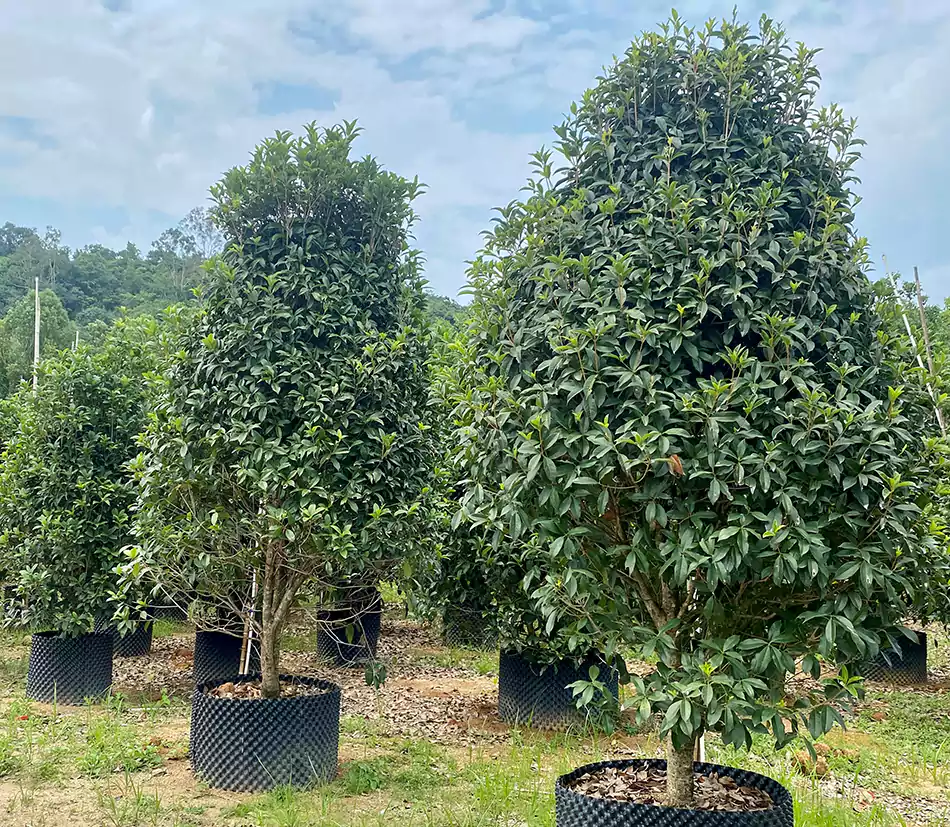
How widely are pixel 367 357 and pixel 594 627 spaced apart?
7.31ft

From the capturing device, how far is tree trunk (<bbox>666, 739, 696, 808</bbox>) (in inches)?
136

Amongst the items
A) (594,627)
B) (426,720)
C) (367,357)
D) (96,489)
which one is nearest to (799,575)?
(594,627)

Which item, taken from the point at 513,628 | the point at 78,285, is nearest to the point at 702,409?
the point at 513,628

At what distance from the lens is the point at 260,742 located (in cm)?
477

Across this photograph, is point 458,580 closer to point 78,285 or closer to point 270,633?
point 270,633

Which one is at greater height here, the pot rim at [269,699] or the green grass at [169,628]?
the pot rim at [269,699]

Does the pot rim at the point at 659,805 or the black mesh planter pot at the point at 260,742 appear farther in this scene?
the black mesh planter pot at the point at 260,742

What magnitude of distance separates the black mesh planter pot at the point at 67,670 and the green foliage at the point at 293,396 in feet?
7.40

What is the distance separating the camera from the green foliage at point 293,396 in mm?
4805

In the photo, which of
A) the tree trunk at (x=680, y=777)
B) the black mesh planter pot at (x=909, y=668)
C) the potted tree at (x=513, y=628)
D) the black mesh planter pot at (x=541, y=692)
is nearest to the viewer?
the tree trunk at (x=680, y=777)

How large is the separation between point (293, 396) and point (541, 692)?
3.35 metres

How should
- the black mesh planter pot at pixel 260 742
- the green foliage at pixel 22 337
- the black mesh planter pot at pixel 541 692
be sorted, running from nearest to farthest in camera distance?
the black mesh planter pot at pixel 260 742 → the black mesh planter pot at pixel 541 692 → the green foliage at pixel 22 337

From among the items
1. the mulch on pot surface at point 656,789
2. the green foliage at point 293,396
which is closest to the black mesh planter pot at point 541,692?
the green foliage at point 293,396

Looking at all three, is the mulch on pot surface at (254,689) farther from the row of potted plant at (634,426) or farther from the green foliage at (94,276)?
the green foliage at (94,276)
